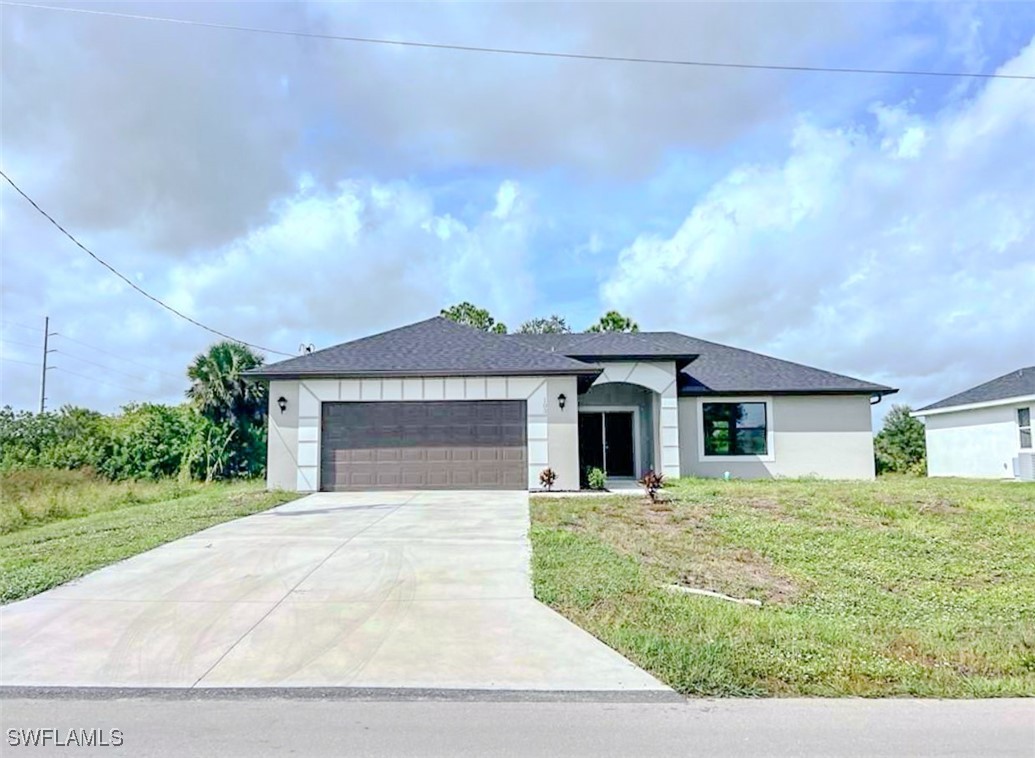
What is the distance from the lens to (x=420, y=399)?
16.9 meters

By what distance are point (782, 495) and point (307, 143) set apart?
482 inches

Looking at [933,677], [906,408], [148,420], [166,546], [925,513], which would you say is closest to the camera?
[933,677]

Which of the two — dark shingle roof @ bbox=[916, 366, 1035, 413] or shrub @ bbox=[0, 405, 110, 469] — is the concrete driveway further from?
dark shingle roof @ bbox=[916, 366, 1035, 413]

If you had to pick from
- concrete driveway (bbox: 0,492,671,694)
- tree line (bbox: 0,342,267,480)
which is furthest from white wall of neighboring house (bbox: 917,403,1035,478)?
tree line (bbox: 0,342,267,480)

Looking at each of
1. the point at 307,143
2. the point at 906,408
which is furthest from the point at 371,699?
the point at 906,408

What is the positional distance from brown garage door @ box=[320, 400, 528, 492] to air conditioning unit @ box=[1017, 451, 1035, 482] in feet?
52.3

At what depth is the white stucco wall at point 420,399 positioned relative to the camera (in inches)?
663

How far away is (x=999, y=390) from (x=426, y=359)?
19743mm

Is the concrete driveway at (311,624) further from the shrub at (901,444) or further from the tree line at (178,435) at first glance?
the shrub at (901,444)

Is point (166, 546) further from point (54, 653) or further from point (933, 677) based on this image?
point (933, 677)

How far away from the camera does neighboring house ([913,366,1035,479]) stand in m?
22.1

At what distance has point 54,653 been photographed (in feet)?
18.4

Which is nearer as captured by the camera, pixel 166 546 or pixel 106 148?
pixel 166 546

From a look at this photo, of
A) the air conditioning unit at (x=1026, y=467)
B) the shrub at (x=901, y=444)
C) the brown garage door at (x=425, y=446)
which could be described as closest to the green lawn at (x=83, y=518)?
the brown garage door at (x=425, y=446)
